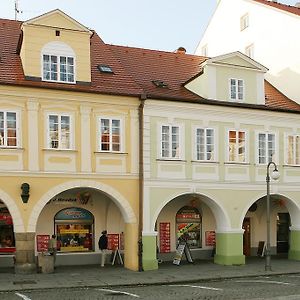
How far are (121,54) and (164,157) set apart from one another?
6943 mm

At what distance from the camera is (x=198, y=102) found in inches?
1008

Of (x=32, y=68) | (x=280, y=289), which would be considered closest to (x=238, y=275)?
(x=280, y=289)

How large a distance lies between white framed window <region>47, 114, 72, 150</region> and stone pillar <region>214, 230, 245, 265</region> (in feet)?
27.0

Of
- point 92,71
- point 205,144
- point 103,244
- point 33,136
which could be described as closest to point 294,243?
point 205,144

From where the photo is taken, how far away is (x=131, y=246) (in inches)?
955

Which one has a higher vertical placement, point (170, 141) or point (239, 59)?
point (239, 59)

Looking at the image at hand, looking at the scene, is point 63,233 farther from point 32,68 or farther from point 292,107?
point 292,107

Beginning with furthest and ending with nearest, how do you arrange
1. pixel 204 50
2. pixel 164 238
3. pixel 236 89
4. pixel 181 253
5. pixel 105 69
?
1. pixel 204 50
2. pixel 164 238
3. pixel 236 89
4. pixel 181 253
5. pixel 105 69

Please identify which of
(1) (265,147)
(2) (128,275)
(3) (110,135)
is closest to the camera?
(2) (128,275)

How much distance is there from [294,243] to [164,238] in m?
6.39

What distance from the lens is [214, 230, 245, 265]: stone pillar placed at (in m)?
26.0

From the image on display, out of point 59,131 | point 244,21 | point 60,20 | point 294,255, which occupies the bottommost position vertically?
point 294,255

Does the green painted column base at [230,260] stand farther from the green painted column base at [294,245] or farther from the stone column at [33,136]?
the stone column at [33,136]

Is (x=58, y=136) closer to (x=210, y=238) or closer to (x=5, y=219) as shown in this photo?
(x=5, y=219)
